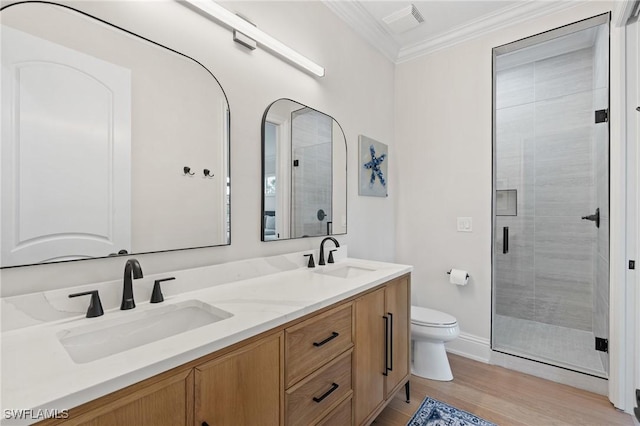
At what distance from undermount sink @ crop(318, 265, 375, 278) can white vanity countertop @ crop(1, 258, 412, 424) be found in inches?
14.6

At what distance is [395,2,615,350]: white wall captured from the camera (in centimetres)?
234

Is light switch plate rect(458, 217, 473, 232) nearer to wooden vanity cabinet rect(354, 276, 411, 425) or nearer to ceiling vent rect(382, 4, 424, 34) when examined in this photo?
wooden vanity cabinet rect(354, 276, 411, 425)

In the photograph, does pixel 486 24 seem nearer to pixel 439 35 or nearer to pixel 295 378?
pixel 439 35

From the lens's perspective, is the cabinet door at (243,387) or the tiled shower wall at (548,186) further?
the tiled shower wall at (548,186)

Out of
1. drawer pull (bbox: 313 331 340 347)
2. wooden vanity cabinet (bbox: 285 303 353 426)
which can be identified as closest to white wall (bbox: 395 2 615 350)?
wooden vanity cabinet (bbox: 285 303 353 426)

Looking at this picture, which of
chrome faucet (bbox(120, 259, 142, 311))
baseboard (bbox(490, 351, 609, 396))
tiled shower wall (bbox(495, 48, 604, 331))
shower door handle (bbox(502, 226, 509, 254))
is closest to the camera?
chrome faucet (bbox(120, 259, 142, 311))

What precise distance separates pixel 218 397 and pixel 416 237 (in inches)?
88.1

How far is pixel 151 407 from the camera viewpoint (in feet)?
2.21

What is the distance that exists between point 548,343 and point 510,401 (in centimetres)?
88

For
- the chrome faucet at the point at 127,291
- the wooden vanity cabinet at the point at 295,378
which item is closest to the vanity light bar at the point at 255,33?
the chrome faucet at the point at 127,291

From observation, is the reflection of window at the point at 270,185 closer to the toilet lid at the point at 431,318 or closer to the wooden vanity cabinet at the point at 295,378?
the wooden vanity cabinet at the point at 295,378

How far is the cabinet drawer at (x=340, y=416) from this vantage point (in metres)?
1.18

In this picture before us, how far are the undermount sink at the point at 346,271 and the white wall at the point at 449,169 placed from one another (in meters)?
1.05

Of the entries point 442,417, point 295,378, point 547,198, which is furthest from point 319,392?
point 547,198
